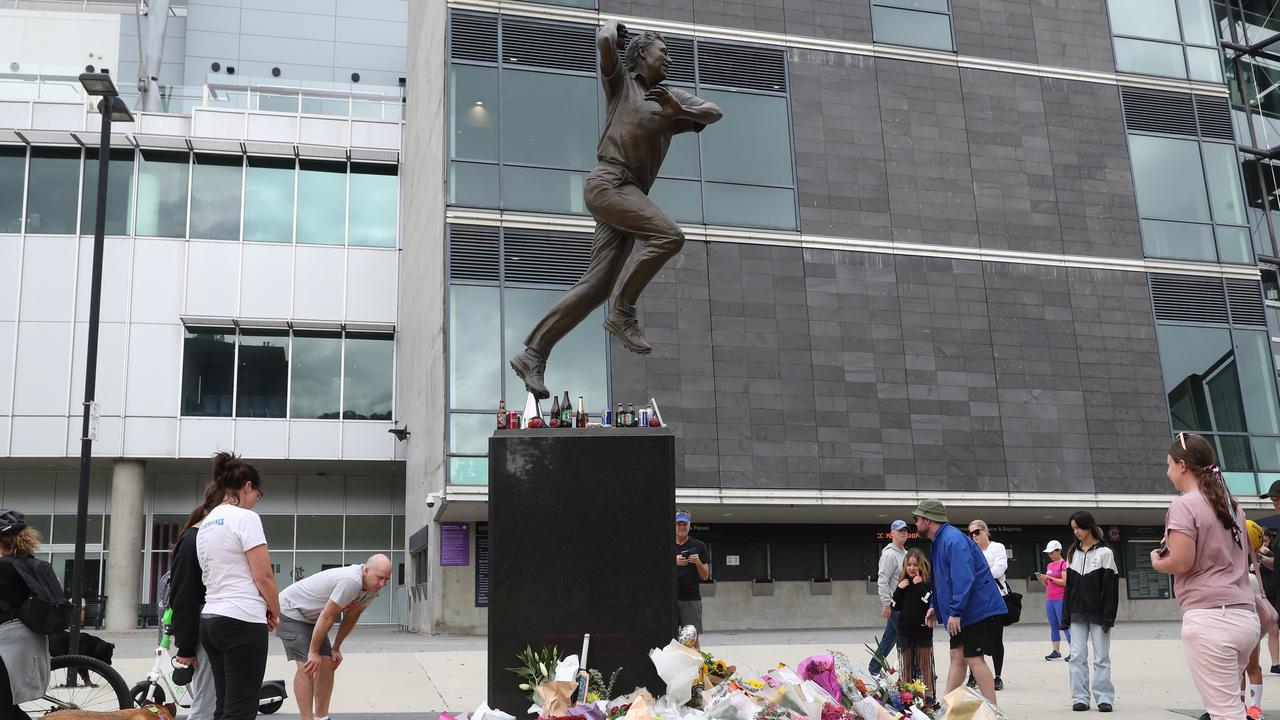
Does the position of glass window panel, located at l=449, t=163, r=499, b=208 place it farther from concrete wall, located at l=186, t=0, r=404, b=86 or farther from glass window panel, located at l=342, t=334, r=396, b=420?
concrete wall, located at l=186, t=0, r=404, b=86

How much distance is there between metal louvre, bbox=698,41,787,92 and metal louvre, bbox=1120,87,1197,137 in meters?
9.37

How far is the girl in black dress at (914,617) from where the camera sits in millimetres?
10039

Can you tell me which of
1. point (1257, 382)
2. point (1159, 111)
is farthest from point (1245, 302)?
point (1159, 111)

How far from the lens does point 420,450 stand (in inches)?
1041

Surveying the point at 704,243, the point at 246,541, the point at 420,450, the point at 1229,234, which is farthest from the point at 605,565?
the point at 1229,234

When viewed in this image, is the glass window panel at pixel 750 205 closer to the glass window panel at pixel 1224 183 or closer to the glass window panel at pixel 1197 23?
the glass window panel at pixel 1224 183

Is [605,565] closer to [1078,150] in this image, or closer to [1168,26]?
[1078,150]

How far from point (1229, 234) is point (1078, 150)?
478 cm

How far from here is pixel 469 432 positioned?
22766 millimetres

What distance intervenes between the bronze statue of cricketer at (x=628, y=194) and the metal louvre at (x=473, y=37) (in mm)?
17215

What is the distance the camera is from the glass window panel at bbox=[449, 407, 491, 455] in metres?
22.6

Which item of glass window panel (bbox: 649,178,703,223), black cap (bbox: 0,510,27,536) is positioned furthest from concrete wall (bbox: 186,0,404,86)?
black cap (bbox: 0,510,27,536)

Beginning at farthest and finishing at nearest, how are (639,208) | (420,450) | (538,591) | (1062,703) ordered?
(420,450) < (1062,703) < (639,208) < (538,591)

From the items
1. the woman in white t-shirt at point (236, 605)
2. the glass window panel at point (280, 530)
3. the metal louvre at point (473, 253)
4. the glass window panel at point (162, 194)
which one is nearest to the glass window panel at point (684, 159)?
the metal louvre at point (473, 253)
